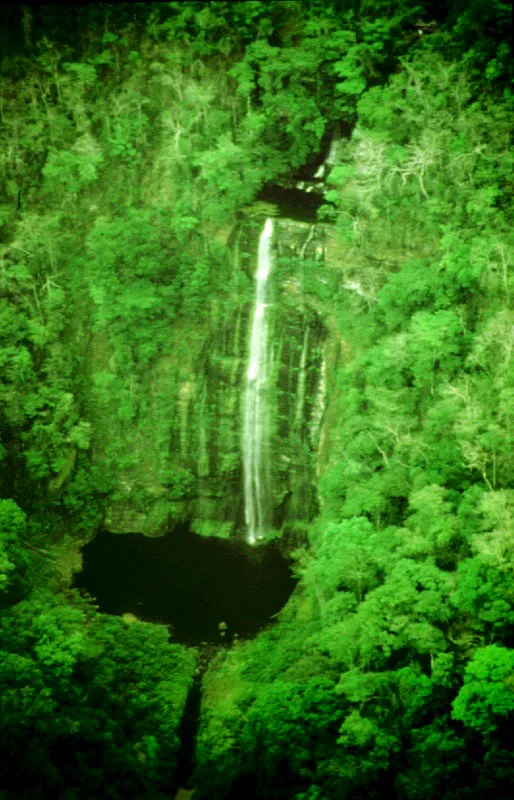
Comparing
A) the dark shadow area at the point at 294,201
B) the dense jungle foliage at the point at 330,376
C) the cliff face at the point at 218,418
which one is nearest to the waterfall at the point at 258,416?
the cliff face at the point at 218,418

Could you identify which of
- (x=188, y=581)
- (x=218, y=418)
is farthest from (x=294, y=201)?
(x=188, y=581)

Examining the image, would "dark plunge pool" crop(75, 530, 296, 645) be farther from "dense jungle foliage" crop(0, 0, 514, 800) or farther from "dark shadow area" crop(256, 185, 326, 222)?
"dark shadow area" crop(256, 185, 326, 222)

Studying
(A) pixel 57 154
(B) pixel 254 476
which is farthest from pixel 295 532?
(A) pixel 57 154

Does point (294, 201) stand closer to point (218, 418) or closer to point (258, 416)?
point (258, 416)

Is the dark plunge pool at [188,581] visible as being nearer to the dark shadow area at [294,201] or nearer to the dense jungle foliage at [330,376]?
the dense jungle foliage at [330,376]

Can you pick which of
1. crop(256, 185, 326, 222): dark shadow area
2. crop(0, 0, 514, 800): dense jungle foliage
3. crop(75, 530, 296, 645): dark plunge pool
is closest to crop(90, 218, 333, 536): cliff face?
crop(0, 0, 514, 800): dense jungle foliage

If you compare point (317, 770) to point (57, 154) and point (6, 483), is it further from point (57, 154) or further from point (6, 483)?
point (57, 154)
